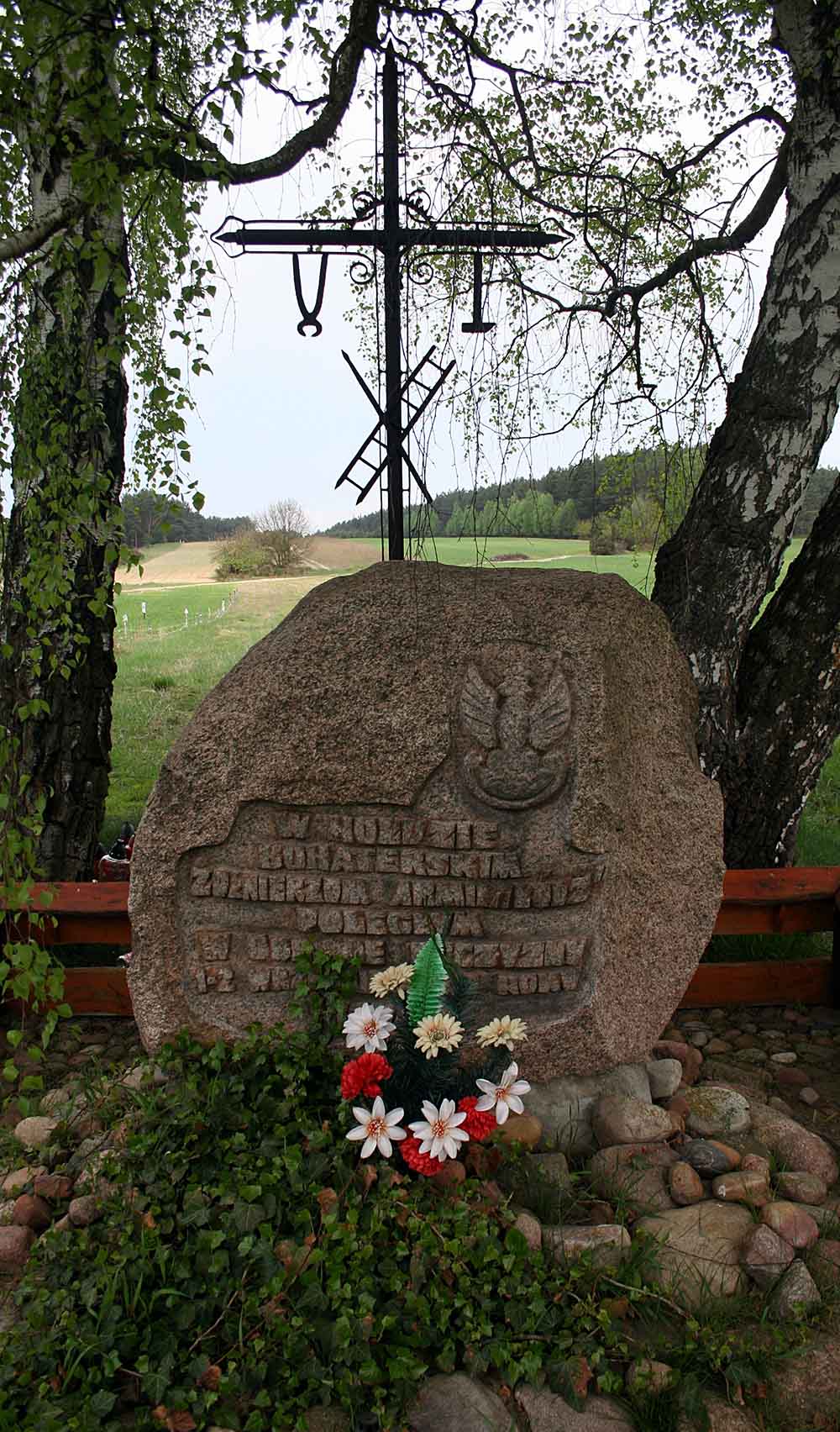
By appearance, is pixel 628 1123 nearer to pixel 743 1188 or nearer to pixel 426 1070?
pixel 743 1188

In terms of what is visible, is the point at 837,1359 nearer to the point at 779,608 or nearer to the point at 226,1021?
the point at 226,1021

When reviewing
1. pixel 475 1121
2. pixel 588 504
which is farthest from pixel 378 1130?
pixel 588 504

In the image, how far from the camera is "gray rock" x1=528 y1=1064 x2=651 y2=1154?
9.50 feet

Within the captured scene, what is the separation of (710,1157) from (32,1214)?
1804 millimetres

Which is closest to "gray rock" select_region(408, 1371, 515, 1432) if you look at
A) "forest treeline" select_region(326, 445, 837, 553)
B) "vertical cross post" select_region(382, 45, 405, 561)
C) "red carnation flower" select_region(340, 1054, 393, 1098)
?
"red carnation flower" select_region(340, 1054, 393, 1098)

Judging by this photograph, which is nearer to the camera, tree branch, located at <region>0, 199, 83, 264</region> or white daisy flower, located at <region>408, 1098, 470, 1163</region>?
white daisy flower, located at <region>408, 1098, 470, 1163</region>

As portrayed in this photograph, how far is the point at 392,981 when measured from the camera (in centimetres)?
277

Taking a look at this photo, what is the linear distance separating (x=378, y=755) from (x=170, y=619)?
6.86m

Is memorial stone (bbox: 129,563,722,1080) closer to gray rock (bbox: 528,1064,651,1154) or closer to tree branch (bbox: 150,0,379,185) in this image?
gray rock (bbox: 528,1064,651,1154)

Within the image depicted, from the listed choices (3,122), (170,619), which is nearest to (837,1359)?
(3,122)

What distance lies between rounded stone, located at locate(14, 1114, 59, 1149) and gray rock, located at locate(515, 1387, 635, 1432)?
1560 mm

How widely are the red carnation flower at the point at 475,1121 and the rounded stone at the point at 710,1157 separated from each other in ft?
2.11

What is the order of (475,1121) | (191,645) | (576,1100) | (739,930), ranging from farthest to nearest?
1. (191,645)
2. (739,930)
3. (576,1100)
4. (475,1121)

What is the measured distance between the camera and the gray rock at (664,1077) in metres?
3.11
